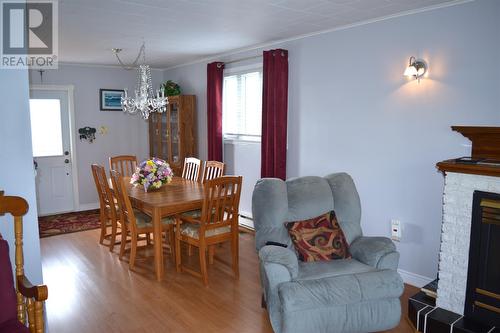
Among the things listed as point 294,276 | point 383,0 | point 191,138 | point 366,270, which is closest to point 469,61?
point 383,0

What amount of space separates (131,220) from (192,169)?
1.41 m

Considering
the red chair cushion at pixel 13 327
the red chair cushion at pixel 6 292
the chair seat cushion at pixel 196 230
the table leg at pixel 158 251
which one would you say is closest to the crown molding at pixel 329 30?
the chair seat cushion at pixel 196 230

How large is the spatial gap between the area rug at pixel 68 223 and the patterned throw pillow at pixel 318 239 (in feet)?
12.0

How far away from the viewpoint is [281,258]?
8.39ft

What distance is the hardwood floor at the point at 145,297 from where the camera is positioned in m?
2.82

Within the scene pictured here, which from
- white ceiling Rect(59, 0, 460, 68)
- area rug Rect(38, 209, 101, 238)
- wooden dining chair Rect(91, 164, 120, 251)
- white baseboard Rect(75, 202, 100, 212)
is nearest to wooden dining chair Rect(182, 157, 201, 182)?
wooden dining chair Rect(91, 164, 120, 251)

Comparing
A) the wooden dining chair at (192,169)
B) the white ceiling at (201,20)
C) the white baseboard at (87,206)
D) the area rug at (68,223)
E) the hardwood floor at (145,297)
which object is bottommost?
the hardwood floor at (145,297)

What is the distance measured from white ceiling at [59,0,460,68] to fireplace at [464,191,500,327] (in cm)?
164

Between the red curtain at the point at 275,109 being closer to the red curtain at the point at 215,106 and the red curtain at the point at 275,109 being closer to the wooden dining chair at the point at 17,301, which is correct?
the red curtain at the point at 215,106

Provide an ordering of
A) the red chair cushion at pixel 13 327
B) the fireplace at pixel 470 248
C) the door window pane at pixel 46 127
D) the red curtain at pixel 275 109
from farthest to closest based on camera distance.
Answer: the door window pane at pixel 46 127
the red curtain at pixel 275 109
the fireplace at pixel 470 248
the red chair cushion at pixel 13 327

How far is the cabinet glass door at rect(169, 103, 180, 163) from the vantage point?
6.06 metres

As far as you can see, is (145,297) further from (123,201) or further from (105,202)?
(105,202)

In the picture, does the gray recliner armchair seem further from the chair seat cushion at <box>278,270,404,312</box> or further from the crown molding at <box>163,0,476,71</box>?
the crown molding at <box>163,0,476,71</box>

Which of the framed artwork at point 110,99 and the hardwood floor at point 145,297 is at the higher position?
the framed artwork at point 110,99
